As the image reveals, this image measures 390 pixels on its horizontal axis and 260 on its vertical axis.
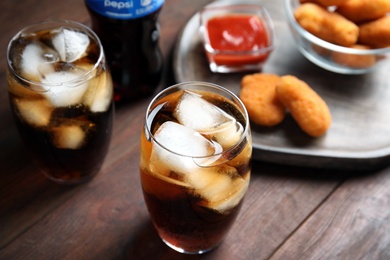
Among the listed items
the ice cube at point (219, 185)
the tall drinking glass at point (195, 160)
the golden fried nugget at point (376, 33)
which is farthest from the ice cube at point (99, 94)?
the golden fried nugget at point (376, 33)

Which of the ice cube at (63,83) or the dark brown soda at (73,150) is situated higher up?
the ice cube at (63,83)

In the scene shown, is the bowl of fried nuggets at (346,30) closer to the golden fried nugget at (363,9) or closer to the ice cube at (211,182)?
the golden fried nugget at (363,9)

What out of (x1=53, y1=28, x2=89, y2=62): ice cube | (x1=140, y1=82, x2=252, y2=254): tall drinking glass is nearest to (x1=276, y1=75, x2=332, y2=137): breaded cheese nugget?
(x1=140, y1=82, x2=252, y2=254): tall drinking glass

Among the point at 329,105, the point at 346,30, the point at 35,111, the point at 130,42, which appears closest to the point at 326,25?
the point at 346,30

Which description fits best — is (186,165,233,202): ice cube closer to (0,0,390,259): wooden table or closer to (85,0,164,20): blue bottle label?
(0,0,390,259): wooden table

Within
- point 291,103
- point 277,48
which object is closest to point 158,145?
point 291,103

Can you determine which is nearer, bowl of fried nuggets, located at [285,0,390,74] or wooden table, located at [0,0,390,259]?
wooden table, located at [0,0,390,259]

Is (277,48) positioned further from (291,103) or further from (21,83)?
(21,83)
